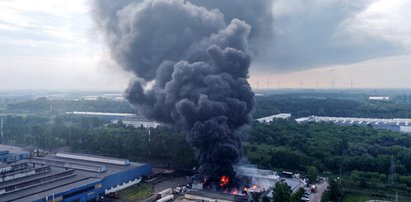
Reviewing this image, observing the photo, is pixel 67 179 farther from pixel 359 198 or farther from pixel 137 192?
pixel 359 198

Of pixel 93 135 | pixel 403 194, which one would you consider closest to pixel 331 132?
pixel 403 194

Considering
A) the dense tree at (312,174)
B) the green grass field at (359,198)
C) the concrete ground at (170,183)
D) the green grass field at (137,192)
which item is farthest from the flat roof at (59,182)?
the green grass field at (359,198)

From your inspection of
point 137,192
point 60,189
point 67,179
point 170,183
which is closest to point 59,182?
point 67,179

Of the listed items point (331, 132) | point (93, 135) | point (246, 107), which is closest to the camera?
point (246, 107)

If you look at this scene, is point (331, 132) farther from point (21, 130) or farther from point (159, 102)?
point (21, 130)

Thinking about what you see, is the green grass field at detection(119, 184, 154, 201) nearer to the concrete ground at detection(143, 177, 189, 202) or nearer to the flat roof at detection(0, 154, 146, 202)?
the concrete ground at detection(143, 177, 189, 202)
